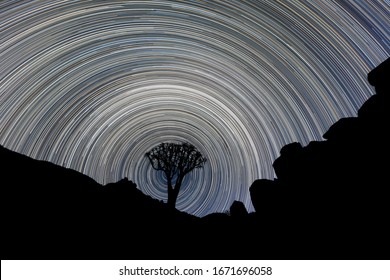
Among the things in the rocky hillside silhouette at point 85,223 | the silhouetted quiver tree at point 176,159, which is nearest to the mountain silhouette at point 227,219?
the rocky hillside silhouette at point 85,223

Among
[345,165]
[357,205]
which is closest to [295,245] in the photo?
[357,205]

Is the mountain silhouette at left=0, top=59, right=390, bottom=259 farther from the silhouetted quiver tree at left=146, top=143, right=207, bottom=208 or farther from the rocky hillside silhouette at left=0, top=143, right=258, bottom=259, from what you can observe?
the silhouetted quiver tree at left=146, top=143, right=207, bottom=208

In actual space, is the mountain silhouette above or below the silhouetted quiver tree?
below

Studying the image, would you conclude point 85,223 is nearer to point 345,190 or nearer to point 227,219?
point 227,219

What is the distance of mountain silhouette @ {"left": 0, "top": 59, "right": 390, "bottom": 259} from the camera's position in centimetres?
552

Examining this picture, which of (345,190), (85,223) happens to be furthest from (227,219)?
(85,223)

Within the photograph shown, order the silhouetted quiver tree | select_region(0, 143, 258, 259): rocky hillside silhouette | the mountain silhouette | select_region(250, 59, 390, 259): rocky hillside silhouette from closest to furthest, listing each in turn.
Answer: select_region(0, 143, 258, 259): rocky hillside silhouette
the mountain silhouette
select_region(250, 59, 390, 259): rocky hillside silhouette
the silhouetted quiver tree

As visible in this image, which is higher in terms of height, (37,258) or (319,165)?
(319,165)

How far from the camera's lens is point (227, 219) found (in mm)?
9391

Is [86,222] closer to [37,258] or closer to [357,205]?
[37,258]

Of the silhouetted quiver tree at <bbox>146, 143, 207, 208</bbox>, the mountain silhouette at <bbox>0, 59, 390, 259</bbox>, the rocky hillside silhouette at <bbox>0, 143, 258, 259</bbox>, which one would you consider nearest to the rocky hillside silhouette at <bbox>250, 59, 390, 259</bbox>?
the mountain silhouette at <bbox>0, 59, 390, 259</bbox>
